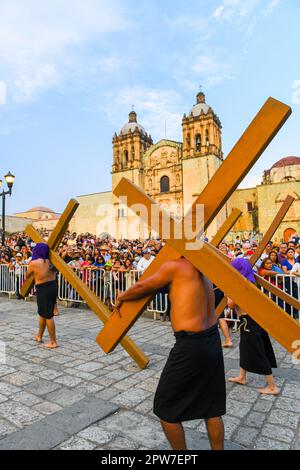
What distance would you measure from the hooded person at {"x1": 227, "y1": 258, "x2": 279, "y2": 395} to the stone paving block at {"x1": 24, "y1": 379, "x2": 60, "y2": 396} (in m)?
2.10

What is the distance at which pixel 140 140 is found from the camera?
150 feet

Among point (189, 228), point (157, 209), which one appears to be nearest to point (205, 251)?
point (189, 228)

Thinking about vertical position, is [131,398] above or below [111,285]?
below

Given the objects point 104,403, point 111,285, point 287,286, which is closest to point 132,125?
point 111,285

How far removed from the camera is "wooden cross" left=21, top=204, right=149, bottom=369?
3.51 meters

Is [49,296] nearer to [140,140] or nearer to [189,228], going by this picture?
[189,228]

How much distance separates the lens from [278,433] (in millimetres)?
2631

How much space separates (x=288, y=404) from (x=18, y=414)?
105 inches

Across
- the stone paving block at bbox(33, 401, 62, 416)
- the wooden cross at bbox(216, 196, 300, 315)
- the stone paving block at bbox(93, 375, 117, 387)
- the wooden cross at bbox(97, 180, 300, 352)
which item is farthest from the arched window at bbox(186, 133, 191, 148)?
the wooden cross at bbox(97, 180, 300, 352)

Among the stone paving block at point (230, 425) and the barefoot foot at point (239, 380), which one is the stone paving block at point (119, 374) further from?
the stone paving block at point (230, 425)

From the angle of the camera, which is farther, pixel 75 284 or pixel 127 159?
pixel 127 159

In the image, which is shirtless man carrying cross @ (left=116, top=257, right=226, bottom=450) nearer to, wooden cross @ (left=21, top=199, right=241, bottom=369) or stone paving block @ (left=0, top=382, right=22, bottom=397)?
wooden cross @ (left=21, top=199, right=241, bottom=369)

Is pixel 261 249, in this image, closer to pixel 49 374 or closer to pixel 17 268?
pixel 49 374

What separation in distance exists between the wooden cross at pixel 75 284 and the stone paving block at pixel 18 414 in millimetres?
1077
